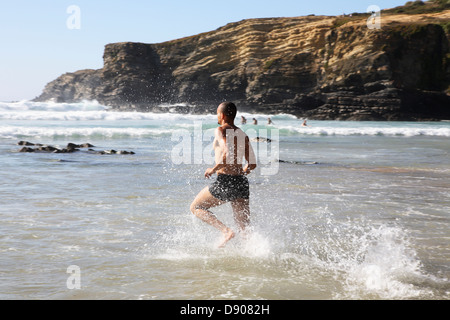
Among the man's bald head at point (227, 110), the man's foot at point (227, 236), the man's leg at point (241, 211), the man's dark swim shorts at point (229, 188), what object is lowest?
the man's foot at point (227, 236)

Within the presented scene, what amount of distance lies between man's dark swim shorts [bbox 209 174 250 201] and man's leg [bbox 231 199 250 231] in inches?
4.1

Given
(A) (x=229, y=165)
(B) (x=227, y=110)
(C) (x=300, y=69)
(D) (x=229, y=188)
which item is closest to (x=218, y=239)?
(D) (x=229, y=188)

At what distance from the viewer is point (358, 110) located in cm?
6525

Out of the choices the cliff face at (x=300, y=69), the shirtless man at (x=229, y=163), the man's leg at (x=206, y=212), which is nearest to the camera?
the shirtless man at (x=229, y=163)

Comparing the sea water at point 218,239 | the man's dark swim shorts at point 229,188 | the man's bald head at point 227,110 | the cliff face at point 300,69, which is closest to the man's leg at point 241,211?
the man's dark swim shorts at point 229,188

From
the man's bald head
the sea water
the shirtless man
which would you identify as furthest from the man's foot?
the man's bald head

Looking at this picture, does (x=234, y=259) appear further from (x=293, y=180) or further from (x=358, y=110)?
(x=358, y=110)

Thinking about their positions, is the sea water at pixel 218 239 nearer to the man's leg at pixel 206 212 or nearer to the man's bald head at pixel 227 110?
the man's leg at pixel 206 212

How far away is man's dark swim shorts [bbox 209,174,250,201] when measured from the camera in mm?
5520

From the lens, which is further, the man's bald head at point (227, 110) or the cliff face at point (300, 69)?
the cliff face at point (300, 69)

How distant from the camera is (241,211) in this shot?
5672 millimetres

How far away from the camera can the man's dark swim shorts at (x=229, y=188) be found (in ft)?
18.1

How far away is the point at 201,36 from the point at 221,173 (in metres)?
91.5

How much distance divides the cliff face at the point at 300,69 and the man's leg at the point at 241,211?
6095 cm
